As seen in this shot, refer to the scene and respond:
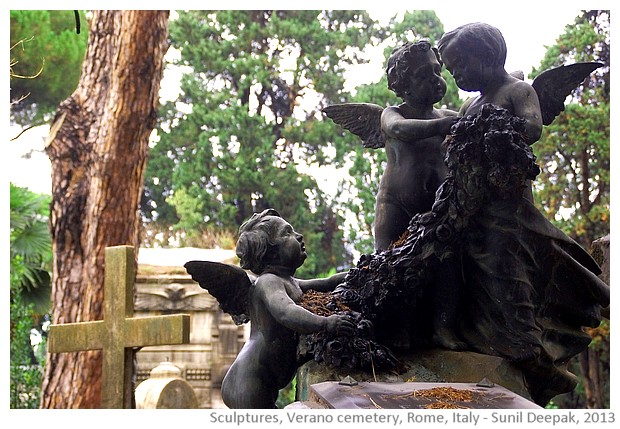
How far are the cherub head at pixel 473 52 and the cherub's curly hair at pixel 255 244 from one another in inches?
41.1

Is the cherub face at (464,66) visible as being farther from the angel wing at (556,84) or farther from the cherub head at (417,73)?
the angel wing at (556,84)

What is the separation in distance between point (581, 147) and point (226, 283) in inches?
435

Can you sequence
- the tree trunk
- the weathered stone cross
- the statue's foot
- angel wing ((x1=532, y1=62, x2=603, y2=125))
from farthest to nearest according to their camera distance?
the tree trunk
the weathered stone cross
angel wing ((x1=532, y1=62, x2=603, y2=125))
the statue's foot

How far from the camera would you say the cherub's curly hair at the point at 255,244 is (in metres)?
3.77

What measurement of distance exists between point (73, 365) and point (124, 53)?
330 centimetres

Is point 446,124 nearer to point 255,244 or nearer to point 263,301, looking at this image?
point 255,244

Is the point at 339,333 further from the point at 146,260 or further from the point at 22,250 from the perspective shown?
the point at 22,250

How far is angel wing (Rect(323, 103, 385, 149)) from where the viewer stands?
4383mm

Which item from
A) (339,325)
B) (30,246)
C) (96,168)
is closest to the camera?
(339,325)

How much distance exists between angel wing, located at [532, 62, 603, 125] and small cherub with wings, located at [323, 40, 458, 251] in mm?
406

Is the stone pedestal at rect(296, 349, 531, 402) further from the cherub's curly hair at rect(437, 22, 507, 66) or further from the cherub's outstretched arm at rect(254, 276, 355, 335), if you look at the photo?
the cherub's curly hair at rect(437, 22, 507, 66)

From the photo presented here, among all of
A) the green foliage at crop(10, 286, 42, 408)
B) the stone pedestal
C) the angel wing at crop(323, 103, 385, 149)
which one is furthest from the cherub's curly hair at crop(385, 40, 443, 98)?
the green foliage at crop(10, 286, 42, 408)

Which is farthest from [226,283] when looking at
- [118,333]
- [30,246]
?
[30,246]

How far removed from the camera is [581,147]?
45.3ft
